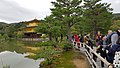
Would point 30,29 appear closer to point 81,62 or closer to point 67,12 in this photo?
point 67,12

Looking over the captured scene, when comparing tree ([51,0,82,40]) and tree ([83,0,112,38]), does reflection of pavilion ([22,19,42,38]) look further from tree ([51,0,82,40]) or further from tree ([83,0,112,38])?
tree ([51,0,82,40])

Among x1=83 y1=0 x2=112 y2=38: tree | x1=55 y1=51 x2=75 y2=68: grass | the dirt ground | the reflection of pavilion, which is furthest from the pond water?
the reflection of pavilion

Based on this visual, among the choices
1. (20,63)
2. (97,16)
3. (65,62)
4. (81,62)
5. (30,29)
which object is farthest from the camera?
(30,29)

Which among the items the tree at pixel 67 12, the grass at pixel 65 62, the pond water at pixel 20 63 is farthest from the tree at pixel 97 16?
the grass at pixel 65 62

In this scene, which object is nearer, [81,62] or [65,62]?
[81,62]

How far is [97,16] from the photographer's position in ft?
101

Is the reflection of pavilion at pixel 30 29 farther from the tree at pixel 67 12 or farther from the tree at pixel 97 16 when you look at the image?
the tree at pixel 67 12

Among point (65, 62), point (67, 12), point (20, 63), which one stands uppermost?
point (67, 12)

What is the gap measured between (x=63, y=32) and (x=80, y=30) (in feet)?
35.9

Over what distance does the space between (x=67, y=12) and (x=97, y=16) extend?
9.06 metres

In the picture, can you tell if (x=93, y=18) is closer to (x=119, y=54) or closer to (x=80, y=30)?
(x=80, y=30)

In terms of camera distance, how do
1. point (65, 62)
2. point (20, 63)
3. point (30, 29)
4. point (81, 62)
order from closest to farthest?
1. point (81, 62)
2. point (65, 62)
3. point (20, 63)
4. point (30, 29)

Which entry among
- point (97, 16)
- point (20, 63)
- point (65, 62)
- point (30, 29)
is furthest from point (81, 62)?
point (30, 29)

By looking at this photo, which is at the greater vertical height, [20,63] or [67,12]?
[67,12]
